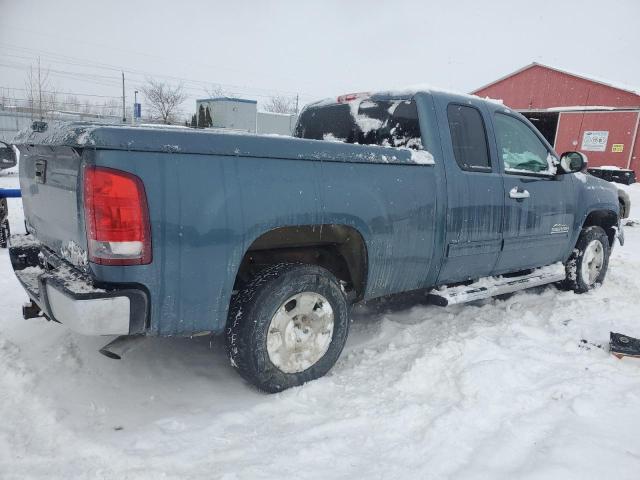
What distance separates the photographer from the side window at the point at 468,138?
147 inches

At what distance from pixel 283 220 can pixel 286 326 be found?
2.21 ft

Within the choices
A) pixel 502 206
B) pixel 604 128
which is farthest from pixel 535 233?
pixel 604 128

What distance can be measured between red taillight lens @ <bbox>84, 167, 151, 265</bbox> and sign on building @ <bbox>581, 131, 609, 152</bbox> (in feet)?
71.9

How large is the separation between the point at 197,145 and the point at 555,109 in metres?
22.4

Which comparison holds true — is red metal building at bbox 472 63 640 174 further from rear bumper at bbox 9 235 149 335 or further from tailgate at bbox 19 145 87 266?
rear bumper at bbox 9 235 149 335

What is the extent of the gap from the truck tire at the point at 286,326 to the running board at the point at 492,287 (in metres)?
0.98

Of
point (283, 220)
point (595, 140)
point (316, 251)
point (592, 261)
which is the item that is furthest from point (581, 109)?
point (283, 220)

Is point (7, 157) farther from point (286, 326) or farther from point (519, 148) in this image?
point (519, 148)

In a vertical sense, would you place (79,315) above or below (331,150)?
below

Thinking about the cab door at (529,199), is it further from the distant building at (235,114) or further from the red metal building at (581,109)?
the distant building at (235,114)

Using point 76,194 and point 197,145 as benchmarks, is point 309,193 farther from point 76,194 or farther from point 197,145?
point 76,194

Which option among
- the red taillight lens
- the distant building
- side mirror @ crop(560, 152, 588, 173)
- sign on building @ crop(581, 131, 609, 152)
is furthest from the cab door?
the distant building

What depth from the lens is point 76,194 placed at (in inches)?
92.7

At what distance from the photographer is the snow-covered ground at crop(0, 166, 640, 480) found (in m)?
2.24
